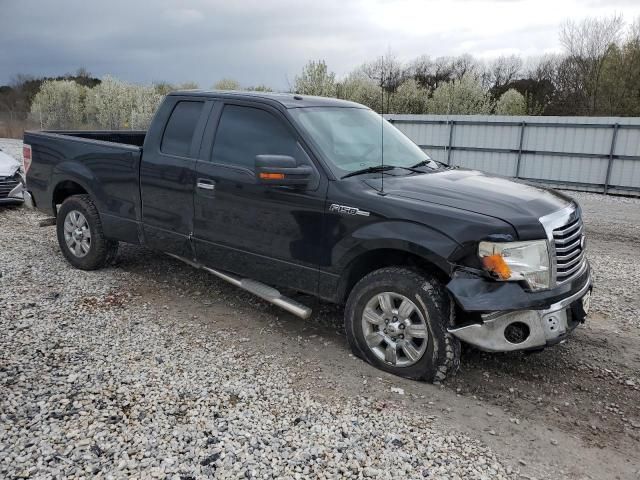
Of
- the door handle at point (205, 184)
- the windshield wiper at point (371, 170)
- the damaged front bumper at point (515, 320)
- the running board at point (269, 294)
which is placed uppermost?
the windshield wiper at point (371, 170)

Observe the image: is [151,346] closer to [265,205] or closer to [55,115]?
[265,205]

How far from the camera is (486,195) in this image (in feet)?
12.2

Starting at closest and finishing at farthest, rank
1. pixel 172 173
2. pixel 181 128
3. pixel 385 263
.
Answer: pixel 385 263, pixel 172 173, pixel 181 128

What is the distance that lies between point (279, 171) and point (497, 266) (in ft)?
5.43

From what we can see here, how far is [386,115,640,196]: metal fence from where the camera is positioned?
48.1ft

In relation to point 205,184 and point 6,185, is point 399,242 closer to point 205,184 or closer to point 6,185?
point 205,184

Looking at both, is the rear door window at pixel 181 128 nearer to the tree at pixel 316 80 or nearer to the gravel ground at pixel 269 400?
the gravel ground at pixel 269 400

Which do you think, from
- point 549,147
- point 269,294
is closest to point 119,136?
point 269,294

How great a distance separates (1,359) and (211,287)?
219cm

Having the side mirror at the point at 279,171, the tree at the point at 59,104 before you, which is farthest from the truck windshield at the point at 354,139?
the tree at the point at 59,104

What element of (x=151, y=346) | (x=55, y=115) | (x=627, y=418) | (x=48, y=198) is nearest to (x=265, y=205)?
(x=151, y=346)

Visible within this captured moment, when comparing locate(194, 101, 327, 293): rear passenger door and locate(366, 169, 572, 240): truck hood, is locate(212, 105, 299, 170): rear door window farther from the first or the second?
locate(366, 169, 572, 240): truck hood

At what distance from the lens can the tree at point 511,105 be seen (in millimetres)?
35094

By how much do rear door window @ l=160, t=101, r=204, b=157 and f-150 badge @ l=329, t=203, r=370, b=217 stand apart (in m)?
1.71
